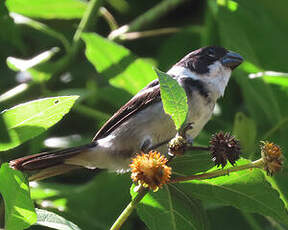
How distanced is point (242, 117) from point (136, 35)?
859 mm

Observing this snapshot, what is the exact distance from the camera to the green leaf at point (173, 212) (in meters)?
2.18

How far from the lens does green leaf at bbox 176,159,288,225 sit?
86.0 inches

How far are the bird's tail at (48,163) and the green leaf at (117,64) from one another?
39 centimetres

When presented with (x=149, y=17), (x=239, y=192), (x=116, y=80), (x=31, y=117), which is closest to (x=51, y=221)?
(x=31, y=117)

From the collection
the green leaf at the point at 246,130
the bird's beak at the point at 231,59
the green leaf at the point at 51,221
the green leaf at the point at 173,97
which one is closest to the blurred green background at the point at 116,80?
the green leaf at the point at 246,130

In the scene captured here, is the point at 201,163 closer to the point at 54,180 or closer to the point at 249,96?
the point at 249,96

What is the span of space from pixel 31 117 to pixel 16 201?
0.30 meters

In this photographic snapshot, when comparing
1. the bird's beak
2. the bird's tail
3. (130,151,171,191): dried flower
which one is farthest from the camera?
the bird's beak

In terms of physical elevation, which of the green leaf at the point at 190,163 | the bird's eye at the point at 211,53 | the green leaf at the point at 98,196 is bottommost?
the green leaf at the point at 98,196

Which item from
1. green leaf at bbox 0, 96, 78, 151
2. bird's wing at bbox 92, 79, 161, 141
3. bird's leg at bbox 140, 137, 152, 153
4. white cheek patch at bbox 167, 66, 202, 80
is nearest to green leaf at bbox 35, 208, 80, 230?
green leaf at bbox 0, 96, 78, 151

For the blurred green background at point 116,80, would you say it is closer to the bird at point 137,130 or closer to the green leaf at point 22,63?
the green leaf at point 22,63

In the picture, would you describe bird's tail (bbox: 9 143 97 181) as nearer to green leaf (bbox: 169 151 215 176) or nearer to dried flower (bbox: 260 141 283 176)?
green leaf (bbox: 169 151 215 176)

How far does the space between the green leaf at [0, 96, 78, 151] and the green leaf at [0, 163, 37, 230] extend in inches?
7.6

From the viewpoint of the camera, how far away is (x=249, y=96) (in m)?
3.35
